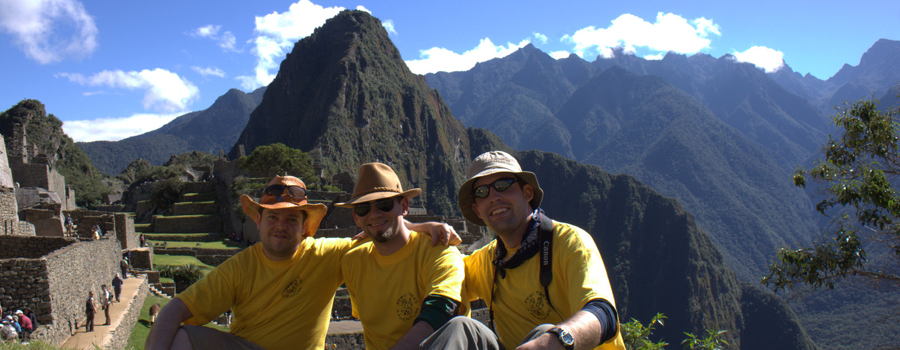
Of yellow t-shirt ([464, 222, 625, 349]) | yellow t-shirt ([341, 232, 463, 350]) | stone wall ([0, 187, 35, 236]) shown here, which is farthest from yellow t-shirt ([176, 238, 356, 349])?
stone wall ([0, 187, 35, 236])

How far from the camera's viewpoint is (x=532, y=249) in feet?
12.2

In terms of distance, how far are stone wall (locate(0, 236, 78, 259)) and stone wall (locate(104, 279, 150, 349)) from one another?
2373 millimetres

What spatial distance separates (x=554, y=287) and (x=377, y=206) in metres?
1.42

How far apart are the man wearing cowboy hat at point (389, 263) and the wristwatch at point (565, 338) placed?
1201 millimetres

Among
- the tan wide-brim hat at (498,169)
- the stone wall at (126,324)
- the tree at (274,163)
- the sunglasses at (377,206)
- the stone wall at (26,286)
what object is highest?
the tree at (274,163)

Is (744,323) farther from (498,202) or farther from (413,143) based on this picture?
(498,202)

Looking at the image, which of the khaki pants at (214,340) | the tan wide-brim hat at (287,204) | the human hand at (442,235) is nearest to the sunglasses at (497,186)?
the human hand at (442,235)

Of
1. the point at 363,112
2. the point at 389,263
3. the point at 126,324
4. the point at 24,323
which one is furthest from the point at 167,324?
the point at 363,112

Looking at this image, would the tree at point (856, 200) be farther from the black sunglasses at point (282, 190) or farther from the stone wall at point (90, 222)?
the stone wall at point (90, 222)

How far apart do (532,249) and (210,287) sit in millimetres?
2550

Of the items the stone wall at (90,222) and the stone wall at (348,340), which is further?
the stone wall at (90,222)

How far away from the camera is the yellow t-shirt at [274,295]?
4.29 meters

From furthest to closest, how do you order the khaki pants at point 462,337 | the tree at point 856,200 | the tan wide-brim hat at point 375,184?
the tree at point 856,200 < the tan wide-brim hat at point 375,184 < the khaki pants at point 462,337

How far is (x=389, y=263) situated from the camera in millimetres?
4074
